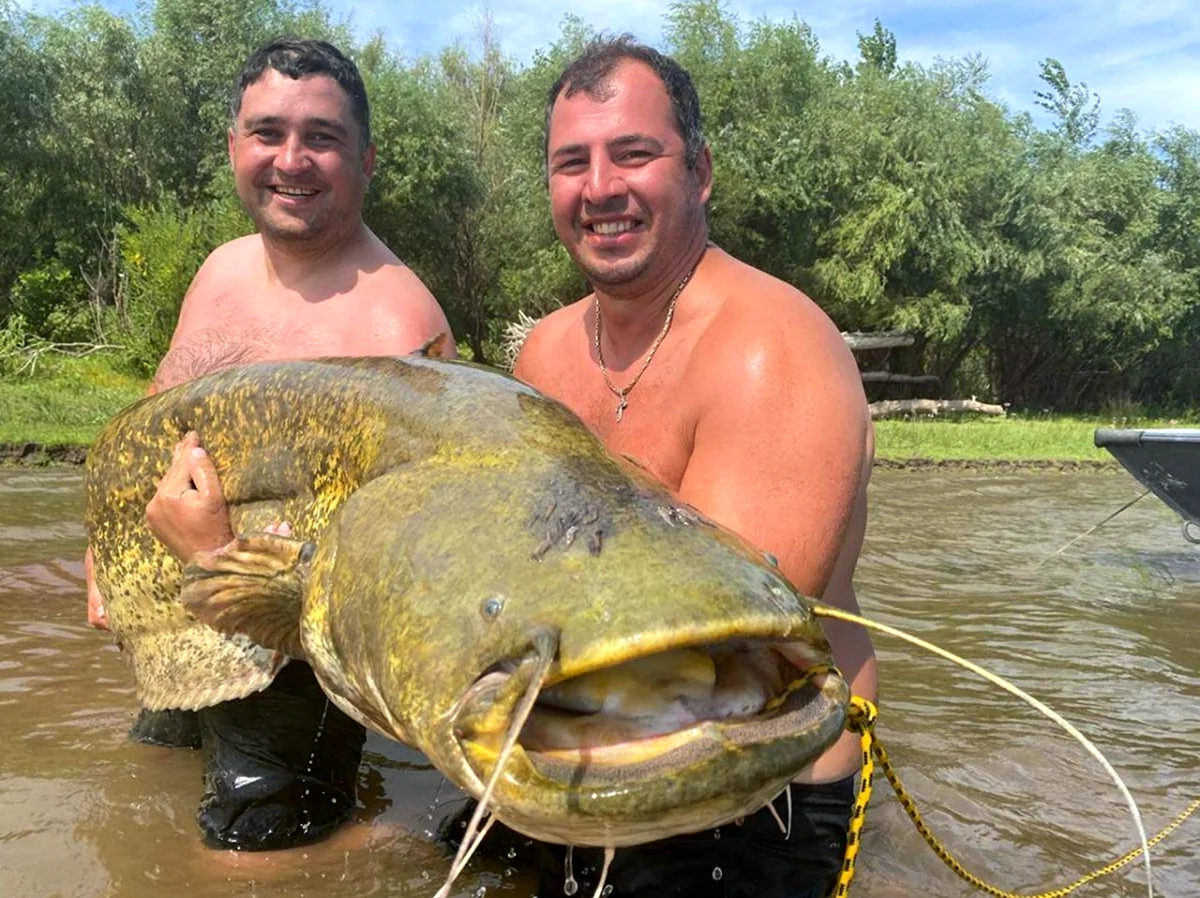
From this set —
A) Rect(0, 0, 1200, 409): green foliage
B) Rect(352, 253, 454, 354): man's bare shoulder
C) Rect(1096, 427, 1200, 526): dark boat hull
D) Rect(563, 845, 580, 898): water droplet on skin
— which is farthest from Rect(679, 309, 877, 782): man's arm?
Rect(0, 0, 1200, 409): green foliage

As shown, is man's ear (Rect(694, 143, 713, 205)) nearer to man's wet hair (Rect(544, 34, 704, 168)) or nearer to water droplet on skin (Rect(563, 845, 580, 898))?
man's wet hair (Rect(544, 34, 704, 168))

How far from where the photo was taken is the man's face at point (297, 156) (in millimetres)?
3307

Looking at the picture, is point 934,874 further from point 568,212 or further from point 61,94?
point 61,94

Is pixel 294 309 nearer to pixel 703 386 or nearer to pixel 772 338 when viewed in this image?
pixel 703 386

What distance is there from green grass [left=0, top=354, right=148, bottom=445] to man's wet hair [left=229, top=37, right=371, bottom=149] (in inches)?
325

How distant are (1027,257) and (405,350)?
85.8ft

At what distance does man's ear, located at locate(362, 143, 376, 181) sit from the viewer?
11.5ft

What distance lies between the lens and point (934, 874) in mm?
3312

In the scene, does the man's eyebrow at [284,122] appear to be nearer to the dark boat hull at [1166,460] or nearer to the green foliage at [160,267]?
the dark boat hull at [1166,460]

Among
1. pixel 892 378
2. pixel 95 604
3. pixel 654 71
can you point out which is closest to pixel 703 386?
pixel 654 71

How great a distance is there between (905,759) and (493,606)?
3.35 m

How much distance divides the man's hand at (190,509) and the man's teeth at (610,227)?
110cm

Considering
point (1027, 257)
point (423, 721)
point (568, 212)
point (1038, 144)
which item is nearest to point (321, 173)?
point (568, 212)

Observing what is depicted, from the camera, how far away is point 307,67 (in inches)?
130
